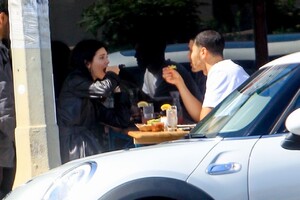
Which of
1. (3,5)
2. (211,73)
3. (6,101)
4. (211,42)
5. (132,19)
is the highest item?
(3,5)

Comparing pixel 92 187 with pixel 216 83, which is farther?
pixel 216 83

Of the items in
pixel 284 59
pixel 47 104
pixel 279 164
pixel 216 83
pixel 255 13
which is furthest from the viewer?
pixel 255 13

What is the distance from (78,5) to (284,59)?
506 cm

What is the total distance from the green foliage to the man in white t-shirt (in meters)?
2.44

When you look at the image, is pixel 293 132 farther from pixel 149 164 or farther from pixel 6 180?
pixel 6 180

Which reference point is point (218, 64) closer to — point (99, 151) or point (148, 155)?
point (99, 151)

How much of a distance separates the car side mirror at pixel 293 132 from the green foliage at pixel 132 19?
222 inches

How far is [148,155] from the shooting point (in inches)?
225

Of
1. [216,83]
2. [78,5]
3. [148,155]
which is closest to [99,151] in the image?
[216,83]

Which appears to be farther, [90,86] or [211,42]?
[90,86]

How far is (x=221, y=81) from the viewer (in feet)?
26.0

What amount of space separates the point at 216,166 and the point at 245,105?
2.63ft

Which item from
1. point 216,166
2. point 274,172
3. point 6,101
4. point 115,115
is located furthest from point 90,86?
point 274,172

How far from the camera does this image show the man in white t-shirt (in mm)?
7867
